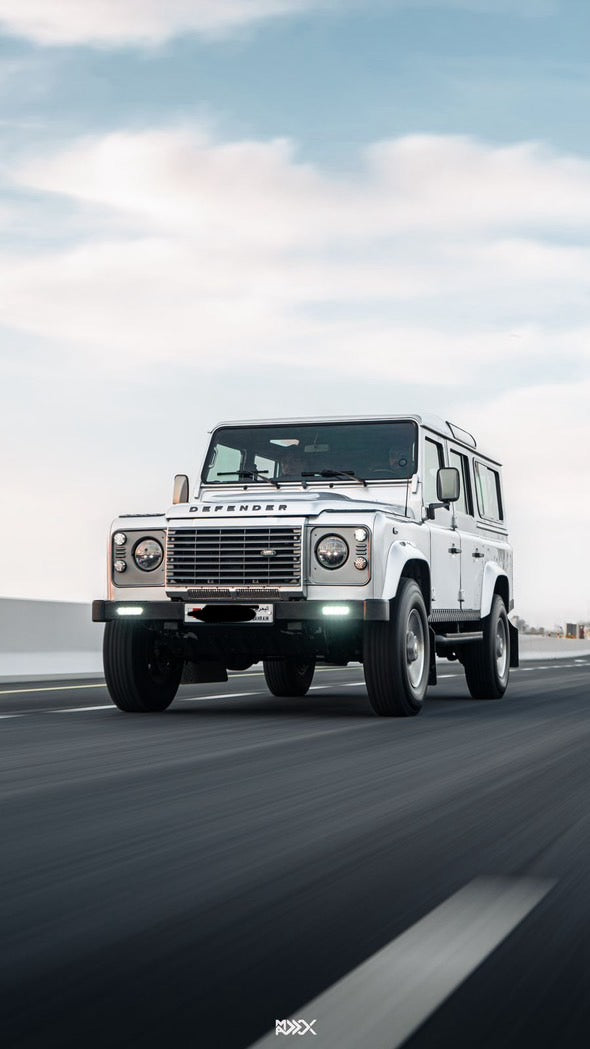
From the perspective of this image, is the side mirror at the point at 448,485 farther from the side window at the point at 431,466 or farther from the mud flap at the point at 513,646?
the mud flap at the point at 513,646

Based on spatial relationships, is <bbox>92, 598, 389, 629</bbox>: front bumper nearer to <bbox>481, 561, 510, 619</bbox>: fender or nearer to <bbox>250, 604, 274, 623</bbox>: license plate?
<bbox>250, 604, 274, 623</bbox>: license plate

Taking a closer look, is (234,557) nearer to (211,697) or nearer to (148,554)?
(148,554)

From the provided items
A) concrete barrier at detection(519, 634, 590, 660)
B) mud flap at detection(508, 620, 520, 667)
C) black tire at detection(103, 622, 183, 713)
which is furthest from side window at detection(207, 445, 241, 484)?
concrete barrier at detection(519, 634, 590, 660)

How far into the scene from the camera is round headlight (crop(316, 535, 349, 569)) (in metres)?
12.0

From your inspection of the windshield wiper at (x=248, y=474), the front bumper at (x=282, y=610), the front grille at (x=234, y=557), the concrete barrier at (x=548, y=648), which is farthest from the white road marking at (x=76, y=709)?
the concrete barrier at (x=548, y=648)

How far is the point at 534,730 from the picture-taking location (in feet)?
37.3

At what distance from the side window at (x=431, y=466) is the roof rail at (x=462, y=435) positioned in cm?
90

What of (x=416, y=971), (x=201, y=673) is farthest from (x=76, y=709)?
(x=416, y=971)

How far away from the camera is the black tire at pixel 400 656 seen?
39.4 ft

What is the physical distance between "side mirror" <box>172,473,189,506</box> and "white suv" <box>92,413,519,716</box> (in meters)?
0.02

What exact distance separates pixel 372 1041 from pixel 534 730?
27.7 feet

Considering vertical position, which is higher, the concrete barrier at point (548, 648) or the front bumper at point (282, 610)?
the concrete barrier at point (548, 648)

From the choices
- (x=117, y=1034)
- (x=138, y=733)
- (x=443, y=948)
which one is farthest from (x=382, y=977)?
(x=138, y=733)

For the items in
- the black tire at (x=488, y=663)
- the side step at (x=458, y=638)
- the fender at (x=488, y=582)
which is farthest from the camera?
the black tire at (x=488, y=663)
